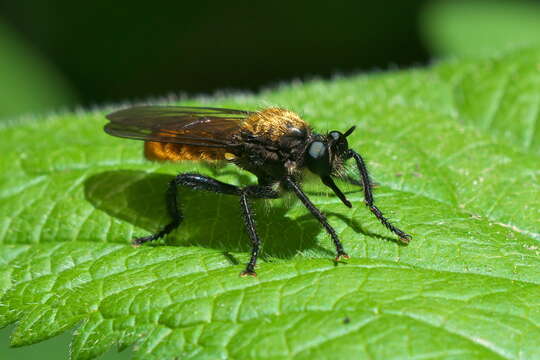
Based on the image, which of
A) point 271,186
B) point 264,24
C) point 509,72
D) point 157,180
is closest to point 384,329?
point 271,186

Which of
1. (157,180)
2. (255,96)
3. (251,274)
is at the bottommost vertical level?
(251,274)

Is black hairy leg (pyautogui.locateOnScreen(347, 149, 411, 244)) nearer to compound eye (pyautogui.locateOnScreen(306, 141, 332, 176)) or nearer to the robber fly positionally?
the robber fly

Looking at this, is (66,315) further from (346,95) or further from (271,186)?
(346,95)

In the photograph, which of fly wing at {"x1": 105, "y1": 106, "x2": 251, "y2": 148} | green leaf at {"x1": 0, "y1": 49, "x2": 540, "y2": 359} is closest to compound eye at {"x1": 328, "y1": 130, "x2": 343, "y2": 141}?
green leaf at {"x1": 0, "y1": 49, "x2": 540, "y2": 359}

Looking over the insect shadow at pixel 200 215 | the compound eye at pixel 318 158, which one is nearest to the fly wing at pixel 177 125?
the insect shadow at pixel 200 215

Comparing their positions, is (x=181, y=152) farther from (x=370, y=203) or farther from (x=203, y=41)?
(x=203, y=41)

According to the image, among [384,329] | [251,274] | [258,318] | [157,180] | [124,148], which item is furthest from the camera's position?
[124,148]

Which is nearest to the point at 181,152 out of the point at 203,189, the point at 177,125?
the point at 177,125
